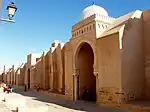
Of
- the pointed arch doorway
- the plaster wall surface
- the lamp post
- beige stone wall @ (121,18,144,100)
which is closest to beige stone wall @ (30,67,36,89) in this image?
the pointed arch doorway

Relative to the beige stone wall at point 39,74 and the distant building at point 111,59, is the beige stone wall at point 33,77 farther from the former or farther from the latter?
the distant building at point 111,59

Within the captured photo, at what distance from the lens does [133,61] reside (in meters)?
14.1

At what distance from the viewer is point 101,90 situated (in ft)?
50.9

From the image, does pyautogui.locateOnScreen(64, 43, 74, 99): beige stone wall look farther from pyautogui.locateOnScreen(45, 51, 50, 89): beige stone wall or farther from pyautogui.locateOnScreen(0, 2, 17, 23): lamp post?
pyautogui.locateOnScreen(0, 2, 17, 23): lamp post

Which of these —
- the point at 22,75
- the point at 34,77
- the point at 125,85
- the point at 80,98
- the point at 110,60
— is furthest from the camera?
the point at 22,75

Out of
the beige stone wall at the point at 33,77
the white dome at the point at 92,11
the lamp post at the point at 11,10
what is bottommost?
the beige stone wall at the point at 33,77

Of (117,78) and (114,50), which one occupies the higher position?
(114,50)

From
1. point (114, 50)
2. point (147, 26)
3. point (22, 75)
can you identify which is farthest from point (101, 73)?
point (22, 75)

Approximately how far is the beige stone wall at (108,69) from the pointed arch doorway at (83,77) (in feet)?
11.7

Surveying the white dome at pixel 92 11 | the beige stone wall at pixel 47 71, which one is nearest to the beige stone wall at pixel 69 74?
the white dome at pixel 92 11

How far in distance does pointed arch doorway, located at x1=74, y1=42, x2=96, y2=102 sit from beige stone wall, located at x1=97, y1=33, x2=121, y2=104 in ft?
11.7

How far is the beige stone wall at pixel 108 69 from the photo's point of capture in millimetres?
13891

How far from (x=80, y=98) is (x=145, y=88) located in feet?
21.9

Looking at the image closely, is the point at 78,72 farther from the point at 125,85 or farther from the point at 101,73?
the point at 125,85
